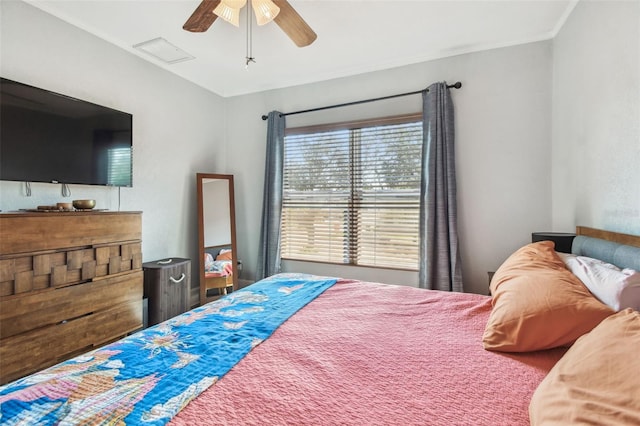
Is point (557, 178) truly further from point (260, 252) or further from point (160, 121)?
point (160, 121)

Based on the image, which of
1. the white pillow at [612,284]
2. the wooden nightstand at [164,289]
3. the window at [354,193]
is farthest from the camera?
the window at [354,193]

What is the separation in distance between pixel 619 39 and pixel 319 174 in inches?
97.7

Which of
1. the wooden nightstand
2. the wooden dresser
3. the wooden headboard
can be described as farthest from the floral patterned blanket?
the wooden headboard

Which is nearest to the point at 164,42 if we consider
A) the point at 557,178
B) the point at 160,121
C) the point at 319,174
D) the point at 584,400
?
the point at 160,121

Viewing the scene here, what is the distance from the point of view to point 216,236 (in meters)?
3.46

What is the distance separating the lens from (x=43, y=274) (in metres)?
1.80

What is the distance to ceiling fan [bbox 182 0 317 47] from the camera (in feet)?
5.51

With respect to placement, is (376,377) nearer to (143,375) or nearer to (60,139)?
(143,375)

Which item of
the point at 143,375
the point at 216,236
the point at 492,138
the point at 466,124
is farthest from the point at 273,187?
the point at 143,375

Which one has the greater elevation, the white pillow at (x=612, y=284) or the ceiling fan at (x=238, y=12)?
the ceiling fan at (x=238, y=12)

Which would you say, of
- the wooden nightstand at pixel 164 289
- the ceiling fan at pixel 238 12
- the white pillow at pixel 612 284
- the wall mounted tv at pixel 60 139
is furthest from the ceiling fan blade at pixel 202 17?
the white pillow at pixel 612 284

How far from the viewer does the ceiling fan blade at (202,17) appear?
167 centimetres

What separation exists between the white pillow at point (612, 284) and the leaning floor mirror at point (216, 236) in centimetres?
320

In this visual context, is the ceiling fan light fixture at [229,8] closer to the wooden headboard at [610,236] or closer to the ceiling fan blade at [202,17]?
the ceiling fan blade at [202,17]
